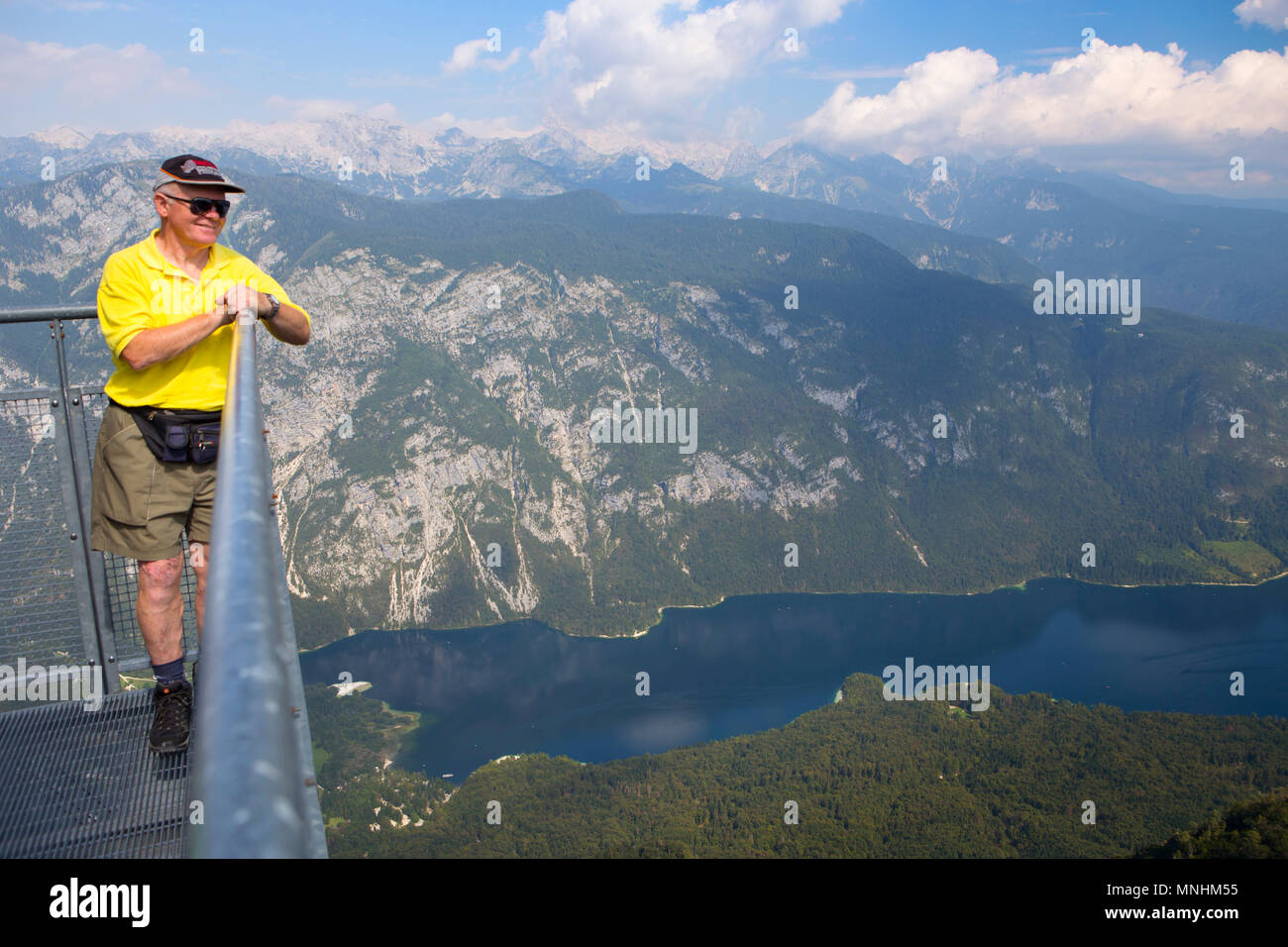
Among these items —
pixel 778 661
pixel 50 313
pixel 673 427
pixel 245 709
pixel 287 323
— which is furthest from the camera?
pixel 673 427

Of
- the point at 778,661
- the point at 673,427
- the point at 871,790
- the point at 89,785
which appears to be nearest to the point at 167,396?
the point at 89,785

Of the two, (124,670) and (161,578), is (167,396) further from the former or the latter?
(124,670)

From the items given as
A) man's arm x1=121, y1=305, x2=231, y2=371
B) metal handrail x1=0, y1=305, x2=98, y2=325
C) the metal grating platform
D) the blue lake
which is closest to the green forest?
the blue lake

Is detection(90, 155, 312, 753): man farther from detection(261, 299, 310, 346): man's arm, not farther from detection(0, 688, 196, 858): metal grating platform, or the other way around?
detection(0, 688, 196, 858): metal grating platform

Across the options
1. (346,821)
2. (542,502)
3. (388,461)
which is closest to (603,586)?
(542,502)

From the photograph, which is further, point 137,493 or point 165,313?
point 137,493

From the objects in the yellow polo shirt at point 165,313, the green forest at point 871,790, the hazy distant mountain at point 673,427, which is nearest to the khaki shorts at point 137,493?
the yellow polo shirt at point 165,313

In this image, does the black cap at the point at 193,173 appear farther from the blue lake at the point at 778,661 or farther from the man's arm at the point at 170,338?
the blue lake at the point at 778,661

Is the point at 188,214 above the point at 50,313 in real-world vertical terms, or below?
above

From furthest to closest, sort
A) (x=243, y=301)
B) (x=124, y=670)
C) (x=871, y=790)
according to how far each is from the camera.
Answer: (x=871, y=790)
(x=124, y=670)
(x=243, y=301)
